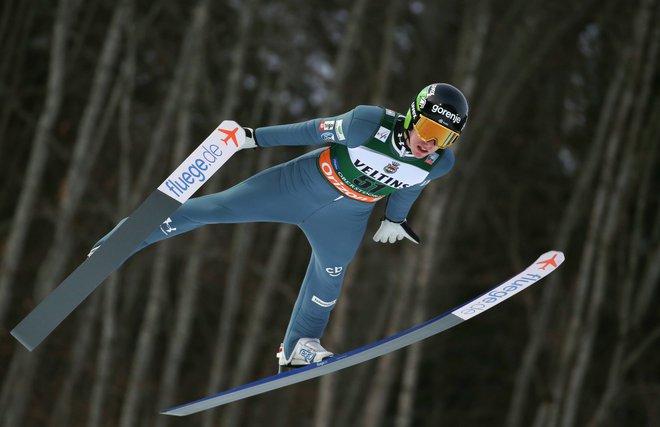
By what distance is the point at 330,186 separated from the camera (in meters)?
3.76

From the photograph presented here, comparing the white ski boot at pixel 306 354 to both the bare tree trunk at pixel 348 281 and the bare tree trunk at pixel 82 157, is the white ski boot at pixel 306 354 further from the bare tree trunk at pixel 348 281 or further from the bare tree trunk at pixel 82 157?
the bare tree trunk at pixel 82 157

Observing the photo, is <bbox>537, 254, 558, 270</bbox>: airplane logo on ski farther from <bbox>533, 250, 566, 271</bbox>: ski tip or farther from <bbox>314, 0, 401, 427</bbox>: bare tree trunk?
<bbox>314, 0, 401, 427</bbox>: bare tree trunk

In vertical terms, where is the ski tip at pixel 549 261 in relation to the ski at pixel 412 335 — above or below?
above

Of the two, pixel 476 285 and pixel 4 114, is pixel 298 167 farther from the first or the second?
pixel 476 285

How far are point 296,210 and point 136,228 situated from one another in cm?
68

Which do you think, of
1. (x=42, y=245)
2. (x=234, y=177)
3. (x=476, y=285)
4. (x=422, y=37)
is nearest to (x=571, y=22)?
(x=422, y=37)

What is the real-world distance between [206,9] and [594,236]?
12.6ft

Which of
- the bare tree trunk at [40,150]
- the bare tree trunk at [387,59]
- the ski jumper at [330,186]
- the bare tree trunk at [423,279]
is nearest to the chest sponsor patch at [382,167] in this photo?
the ski jumper at [330,186]

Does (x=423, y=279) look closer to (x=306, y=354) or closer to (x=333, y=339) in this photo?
(x=333, y=339)

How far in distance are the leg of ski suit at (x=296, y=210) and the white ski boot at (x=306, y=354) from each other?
12.4 inches

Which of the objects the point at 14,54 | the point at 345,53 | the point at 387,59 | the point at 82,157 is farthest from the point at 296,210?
the point at 14,54

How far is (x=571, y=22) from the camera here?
8039 millimetres

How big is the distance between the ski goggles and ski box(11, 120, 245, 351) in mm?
690

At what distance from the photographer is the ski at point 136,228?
350cm
